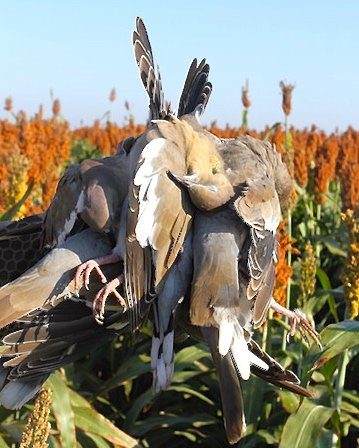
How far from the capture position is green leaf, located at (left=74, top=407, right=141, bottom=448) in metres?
2.69

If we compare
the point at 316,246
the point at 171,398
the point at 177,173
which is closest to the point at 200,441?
the point at 171,398

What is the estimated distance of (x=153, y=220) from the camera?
156cm

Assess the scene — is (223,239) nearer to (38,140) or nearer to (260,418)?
(260,418)

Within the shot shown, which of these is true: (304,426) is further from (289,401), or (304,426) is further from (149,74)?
(149,74)

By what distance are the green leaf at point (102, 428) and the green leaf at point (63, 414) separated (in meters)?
0.14

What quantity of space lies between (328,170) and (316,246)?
0.52 m

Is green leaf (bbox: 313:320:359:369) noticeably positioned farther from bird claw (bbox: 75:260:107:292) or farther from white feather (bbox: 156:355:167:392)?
bird claw (bbox: 75:260:107:292)

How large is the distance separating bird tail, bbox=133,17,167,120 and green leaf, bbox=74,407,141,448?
54.3 inches

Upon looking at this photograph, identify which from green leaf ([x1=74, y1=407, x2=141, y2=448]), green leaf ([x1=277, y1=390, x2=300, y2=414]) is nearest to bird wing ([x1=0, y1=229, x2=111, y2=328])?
green leaf ([x1=74, y1=407, x2=141, y2=448])

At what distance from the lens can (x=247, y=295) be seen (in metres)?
1.63

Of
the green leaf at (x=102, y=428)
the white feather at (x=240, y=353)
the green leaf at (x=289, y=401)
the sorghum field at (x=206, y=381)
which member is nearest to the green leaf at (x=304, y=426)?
the sorghum field at (x=206, y=381)

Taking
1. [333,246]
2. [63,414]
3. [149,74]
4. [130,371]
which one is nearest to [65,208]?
[149,74]

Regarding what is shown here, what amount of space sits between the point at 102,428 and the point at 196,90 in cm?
140

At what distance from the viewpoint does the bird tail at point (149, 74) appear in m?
1.73
